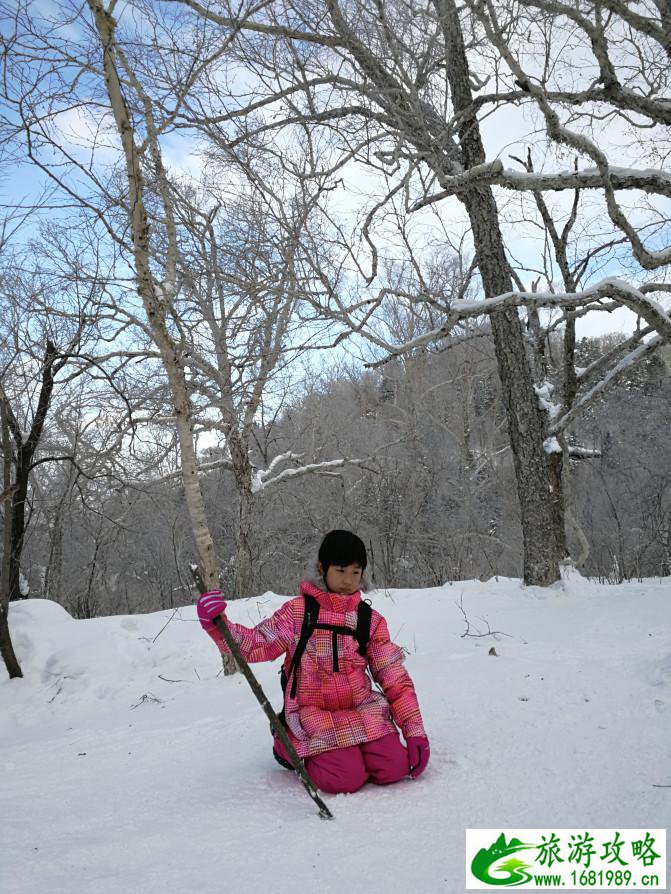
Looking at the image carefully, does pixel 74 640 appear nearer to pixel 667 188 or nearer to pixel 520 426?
pixel 520 426

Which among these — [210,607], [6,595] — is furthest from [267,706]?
[6,595]

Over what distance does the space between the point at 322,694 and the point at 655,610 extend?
348 centimetres

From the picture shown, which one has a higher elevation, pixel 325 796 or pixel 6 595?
pixel 6 595

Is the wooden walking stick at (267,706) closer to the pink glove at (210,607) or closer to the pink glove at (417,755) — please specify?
the pink glove at (210,607)

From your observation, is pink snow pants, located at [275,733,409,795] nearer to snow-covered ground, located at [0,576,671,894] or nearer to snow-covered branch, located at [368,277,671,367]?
snow-covered ground, located at [0,576,671,894]

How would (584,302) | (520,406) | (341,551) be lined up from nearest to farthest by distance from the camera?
1. (341,551)
2. (584,302)
3. (520,406)

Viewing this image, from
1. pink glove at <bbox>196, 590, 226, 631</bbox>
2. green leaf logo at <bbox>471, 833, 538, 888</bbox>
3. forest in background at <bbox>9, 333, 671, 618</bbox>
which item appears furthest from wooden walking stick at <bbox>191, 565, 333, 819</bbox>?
forest in background at <bbox>9, 333, 671, 618</bbox>

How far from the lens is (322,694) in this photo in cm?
241

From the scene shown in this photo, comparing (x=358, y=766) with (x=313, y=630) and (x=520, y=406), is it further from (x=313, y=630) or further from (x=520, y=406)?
(x=520, y=406)

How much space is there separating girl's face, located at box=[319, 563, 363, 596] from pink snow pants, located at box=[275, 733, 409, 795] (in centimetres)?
56

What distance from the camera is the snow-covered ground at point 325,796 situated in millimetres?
1687

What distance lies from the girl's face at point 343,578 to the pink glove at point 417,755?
1.92 feet

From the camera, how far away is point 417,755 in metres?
2.25

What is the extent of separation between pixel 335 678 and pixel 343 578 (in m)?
0.39
